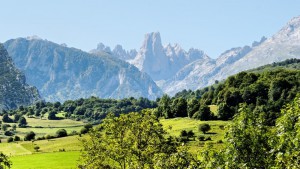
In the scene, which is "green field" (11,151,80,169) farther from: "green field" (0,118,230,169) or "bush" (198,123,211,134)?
"bush" (198,123,211,134)

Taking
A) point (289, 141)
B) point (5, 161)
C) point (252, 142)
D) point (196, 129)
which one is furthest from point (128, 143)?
point (196, 129)

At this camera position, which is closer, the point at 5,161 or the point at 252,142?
the point at 252,142

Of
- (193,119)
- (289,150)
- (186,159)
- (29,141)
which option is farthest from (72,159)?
(289,150)

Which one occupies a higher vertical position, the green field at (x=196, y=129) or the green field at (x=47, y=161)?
the green field at (x=196, y=129)

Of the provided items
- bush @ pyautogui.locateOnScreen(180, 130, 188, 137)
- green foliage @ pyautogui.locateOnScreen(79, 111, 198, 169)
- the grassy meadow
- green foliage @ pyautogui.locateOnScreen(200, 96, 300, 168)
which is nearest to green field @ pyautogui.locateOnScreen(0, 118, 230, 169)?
the grassy meadow

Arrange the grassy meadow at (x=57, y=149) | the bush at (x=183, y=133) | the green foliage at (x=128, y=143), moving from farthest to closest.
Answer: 1. the bush at (x=183, y=133)
2. the grassy meadow at (x=57, y=149)
3. the green foliage at (x=128, y=143)

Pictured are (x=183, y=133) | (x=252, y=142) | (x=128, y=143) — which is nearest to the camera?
(x=252, y=142)

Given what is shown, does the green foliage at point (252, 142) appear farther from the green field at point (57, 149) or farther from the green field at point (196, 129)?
the green field at point (196, 129)

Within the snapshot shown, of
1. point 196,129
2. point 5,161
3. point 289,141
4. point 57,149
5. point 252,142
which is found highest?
point 289,141

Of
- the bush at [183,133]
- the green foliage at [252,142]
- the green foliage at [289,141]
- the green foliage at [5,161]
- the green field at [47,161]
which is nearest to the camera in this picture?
the green foliage at [289,141]

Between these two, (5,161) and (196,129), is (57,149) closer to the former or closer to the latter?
(196,129)

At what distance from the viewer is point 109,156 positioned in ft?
210

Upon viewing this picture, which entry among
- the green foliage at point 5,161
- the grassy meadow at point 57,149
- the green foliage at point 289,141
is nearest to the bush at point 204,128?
the grassy meadow at point 57,149

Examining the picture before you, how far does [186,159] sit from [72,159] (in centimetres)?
9864
